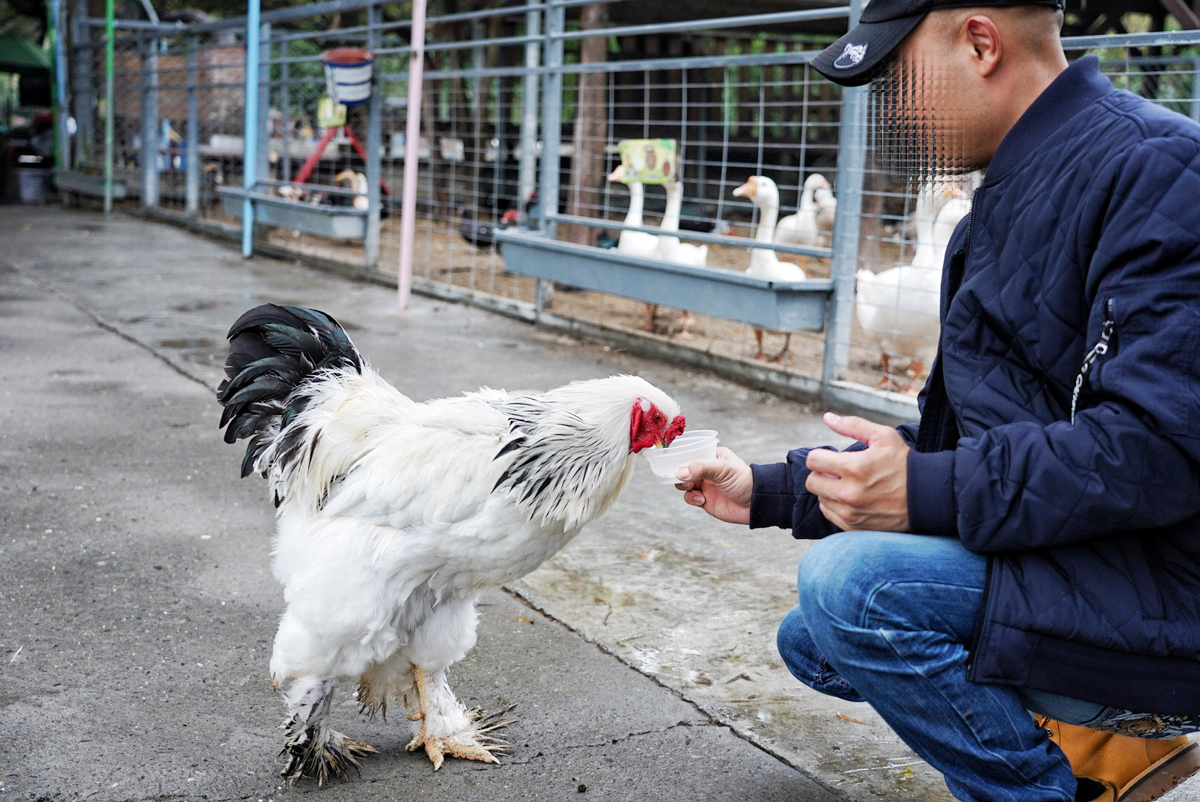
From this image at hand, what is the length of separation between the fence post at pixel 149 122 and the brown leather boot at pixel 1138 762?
15.5 m

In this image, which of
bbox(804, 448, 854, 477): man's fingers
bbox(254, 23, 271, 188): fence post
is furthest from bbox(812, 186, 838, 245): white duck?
bbox(804, 448, 854, 477): man's fingers

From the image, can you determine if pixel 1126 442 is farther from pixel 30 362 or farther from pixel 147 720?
pixel 30 362

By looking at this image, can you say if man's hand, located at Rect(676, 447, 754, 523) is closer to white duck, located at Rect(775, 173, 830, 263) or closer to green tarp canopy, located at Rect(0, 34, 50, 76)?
white duck, located at Rect(775, 173, 830, 263)

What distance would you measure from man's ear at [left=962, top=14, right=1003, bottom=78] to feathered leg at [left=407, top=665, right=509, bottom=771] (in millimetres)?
1855

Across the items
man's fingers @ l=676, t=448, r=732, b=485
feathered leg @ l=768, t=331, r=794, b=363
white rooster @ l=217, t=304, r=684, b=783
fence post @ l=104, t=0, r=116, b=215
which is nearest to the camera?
man's fingers @ l=676, t=448, r=732, b=485

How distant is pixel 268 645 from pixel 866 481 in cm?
209

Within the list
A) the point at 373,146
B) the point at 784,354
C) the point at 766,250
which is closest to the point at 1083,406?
the point at 766,250

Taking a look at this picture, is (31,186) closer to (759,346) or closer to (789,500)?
(759,346)

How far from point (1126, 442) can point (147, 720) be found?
2.33m

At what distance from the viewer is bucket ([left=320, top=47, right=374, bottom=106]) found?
9852mm

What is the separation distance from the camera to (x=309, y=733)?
2.52 metres

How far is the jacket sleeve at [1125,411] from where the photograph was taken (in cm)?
148

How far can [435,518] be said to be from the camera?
239cm

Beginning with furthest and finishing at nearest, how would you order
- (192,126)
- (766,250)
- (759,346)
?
1. (192,126)
2. (759,346)
3. (766,250)
